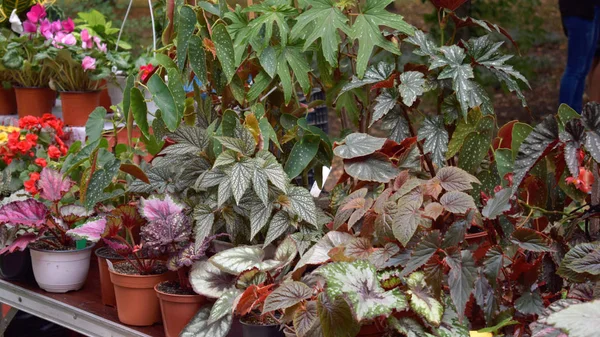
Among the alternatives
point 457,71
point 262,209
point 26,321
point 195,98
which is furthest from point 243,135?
point 26,321

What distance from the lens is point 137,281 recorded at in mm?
1631

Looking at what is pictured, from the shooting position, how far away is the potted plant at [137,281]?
1.63m

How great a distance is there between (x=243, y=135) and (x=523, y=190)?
0.56 meters

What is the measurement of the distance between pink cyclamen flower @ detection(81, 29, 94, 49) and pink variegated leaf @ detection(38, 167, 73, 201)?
105cm

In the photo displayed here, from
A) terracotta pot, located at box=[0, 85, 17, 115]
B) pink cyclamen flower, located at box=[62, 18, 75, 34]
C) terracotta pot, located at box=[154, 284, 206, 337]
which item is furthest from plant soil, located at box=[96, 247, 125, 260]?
terracotta pot, located at box=[0, 85, 17, 115]

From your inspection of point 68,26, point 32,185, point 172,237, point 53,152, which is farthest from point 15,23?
point 172,237

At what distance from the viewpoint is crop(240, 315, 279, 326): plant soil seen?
142cm

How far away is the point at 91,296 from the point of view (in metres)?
1.87

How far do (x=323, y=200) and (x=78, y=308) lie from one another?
2.00 feet

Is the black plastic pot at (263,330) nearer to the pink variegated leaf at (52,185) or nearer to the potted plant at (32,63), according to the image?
the pink variegated leaf at (52,185)

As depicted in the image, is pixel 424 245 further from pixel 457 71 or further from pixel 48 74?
pixel 48 74

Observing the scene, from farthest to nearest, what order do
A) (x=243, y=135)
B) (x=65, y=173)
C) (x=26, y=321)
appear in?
(x=26, y=321)
(x=65, y=173)
(x=243, y=135)

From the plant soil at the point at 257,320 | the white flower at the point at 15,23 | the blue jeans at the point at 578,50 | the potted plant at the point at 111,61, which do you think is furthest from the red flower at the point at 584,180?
the blue jeans at the point at 578,50

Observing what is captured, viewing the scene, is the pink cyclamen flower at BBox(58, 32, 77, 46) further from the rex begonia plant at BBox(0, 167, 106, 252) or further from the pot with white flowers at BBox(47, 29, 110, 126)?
the rex begonia plant at BBox(0, 167, 106, 252)
